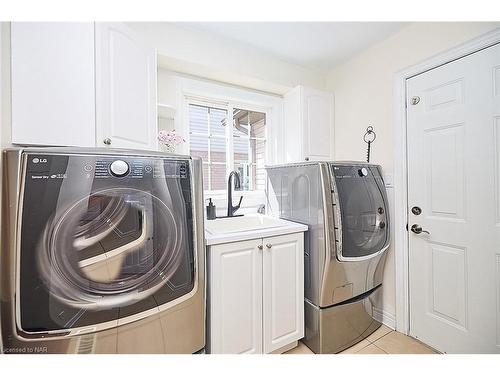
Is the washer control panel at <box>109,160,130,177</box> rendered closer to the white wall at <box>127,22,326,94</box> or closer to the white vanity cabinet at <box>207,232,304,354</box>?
the white vanity cabinet at <box>207,232,304,354</box>

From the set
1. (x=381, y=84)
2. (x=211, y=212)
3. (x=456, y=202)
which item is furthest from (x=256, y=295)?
(x=381, y=84)

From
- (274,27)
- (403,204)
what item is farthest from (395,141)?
(274,27)

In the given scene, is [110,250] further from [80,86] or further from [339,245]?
[339,245]

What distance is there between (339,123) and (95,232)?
2.27 m

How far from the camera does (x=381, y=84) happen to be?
1897 millimetres

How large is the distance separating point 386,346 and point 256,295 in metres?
1.15

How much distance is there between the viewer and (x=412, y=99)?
66.5 inches

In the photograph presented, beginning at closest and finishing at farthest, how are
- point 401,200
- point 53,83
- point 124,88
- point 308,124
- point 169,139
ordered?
point 53,83 → point 124,88 → point 169,139 → point 401,200 → point 308,124

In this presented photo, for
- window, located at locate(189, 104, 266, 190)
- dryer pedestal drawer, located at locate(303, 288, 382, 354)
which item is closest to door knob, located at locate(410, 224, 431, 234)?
dryer pedestal drawer, located at locate(303, 288, 382, 354)

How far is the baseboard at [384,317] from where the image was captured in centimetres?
181

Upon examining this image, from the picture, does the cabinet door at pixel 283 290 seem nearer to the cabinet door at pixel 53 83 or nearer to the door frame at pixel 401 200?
the door frame at pixel 401 200

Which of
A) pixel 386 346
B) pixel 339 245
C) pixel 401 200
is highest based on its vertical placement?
pixel 401 200

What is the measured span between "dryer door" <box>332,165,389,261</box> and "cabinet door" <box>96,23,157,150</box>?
1306 mm

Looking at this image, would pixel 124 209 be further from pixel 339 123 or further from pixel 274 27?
pixel 339 123
